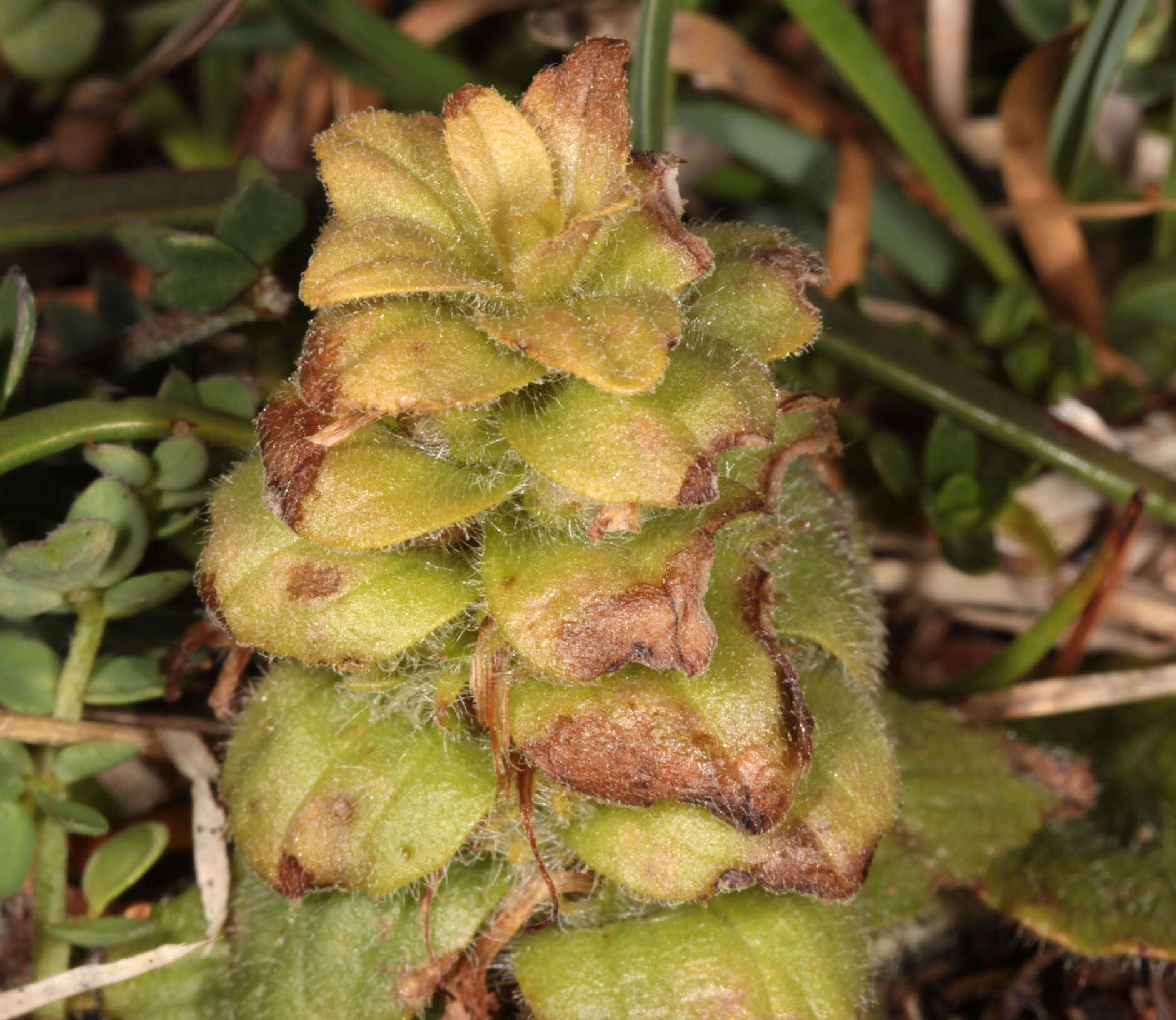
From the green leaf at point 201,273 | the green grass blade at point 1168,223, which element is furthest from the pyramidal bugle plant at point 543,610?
the green grass blade at point 1168,223

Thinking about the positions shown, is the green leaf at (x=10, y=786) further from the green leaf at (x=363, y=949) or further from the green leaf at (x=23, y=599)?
the green leaf at (x=363, y=949)

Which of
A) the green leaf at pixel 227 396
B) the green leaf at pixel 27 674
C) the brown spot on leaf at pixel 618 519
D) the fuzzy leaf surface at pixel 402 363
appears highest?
the fuzzy leaf surface at pixel 402 363

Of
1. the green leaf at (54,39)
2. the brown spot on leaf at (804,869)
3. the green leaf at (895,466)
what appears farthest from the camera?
the green leaf at (54,39)

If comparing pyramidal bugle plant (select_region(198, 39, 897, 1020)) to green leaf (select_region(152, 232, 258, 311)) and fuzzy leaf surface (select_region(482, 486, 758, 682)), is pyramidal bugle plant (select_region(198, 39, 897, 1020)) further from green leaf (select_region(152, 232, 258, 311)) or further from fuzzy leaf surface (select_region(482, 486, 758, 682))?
green leaf (select_region(152, 232, 258, 311))

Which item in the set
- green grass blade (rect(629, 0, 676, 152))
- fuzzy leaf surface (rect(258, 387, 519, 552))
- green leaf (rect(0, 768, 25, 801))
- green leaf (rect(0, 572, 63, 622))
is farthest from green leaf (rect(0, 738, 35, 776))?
green grass blade (rect(629, 0, 676, 152))

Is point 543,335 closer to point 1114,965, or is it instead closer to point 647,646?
point 647,646

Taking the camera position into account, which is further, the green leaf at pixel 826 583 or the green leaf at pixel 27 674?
the green leaf at pixel 27 674

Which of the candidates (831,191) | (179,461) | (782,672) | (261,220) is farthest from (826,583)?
(831,191)
